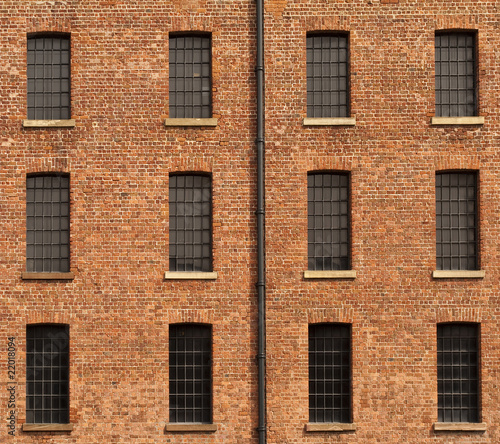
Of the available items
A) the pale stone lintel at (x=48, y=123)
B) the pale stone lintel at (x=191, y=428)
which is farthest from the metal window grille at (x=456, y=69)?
the pale stone lintel at (x=191, y=428)

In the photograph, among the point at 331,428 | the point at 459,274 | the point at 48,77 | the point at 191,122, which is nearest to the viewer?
the point at 331,428

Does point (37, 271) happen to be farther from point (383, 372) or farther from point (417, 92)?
point (417, 92)

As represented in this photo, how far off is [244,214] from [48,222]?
4.91 m

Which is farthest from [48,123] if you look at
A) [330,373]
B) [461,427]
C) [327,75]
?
[461,427]

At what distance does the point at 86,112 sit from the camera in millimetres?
21719

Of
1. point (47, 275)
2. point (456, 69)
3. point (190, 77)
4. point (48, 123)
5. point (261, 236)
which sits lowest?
point (47, 275)

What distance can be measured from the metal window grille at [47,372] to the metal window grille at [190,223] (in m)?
3.38

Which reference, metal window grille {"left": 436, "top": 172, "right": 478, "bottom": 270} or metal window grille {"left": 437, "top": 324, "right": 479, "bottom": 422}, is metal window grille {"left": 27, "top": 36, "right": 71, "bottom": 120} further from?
metal window grille {"left": 437, "top": 324, "right": 479, "bottom": 422}

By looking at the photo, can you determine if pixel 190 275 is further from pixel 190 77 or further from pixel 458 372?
pixel 458 372

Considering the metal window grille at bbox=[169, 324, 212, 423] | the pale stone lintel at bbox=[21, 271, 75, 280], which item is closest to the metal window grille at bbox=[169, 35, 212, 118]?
the pale stone lintel at bbox=[21, 271, 75, 280]

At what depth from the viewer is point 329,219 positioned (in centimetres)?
2184

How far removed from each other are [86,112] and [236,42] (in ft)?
13.6

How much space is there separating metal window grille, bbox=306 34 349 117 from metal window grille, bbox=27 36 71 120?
615cm

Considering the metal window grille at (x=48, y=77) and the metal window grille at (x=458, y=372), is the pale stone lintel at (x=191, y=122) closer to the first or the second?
the metal window grille at (x=48, y=77)
